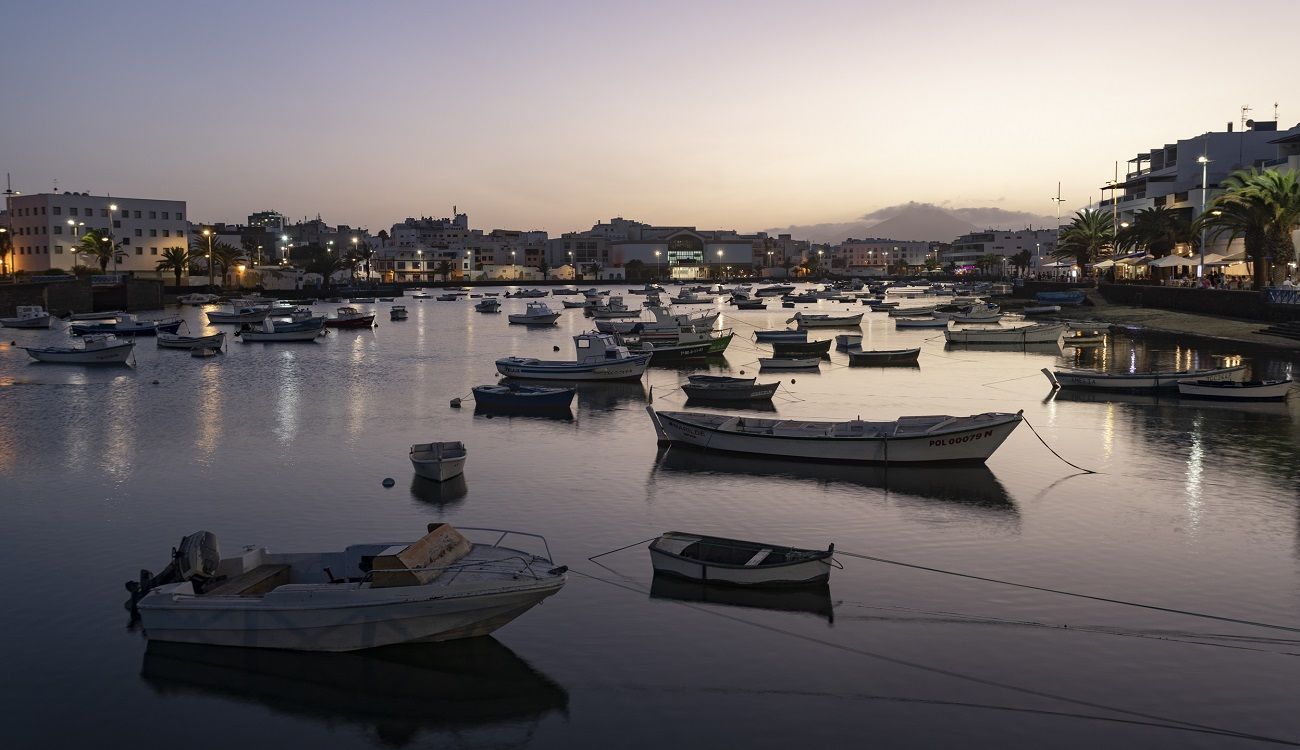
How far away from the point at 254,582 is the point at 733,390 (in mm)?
31508

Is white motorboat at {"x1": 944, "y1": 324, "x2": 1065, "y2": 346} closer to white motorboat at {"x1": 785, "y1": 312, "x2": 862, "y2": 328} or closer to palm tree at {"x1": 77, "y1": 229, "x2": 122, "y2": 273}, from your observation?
white motorboat at {"x1": 785, "y1": 312, "x2": 862, "y2": 328}

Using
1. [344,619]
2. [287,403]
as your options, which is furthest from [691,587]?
[287,403]

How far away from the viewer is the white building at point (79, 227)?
468 ft

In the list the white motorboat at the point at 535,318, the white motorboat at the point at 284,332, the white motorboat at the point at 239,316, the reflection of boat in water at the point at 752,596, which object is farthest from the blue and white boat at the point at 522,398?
the white motorboat at the point at 535,318

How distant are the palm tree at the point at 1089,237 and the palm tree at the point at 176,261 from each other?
132m

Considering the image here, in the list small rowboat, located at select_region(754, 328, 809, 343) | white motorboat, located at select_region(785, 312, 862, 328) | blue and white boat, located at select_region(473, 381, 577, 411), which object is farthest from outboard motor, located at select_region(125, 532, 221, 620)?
white motorboat, located at select_region(785, 312, 862, 328)

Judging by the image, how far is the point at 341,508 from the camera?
86.9ft

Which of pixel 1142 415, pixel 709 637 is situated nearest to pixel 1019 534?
pixel 709 637

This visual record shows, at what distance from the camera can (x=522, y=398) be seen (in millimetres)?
44062

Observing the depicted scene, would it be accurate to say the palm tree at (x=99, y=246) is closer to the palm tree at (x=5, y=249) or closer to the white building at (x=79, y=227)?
the white building at (x=79, y=227)

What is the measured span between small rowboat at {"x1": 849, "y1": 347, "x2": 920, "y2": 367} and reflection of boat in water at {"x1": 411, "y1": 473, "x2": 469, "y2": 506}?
39846 mm

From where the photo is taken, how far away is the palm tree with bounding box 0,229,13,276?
13612 centimetres

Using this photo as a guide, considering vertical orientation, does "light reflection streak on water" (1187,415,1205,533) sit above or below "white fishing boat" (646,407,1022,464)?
below

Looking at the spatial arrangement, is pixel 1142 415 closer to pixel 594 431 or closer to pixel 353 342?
pixel 594 431
